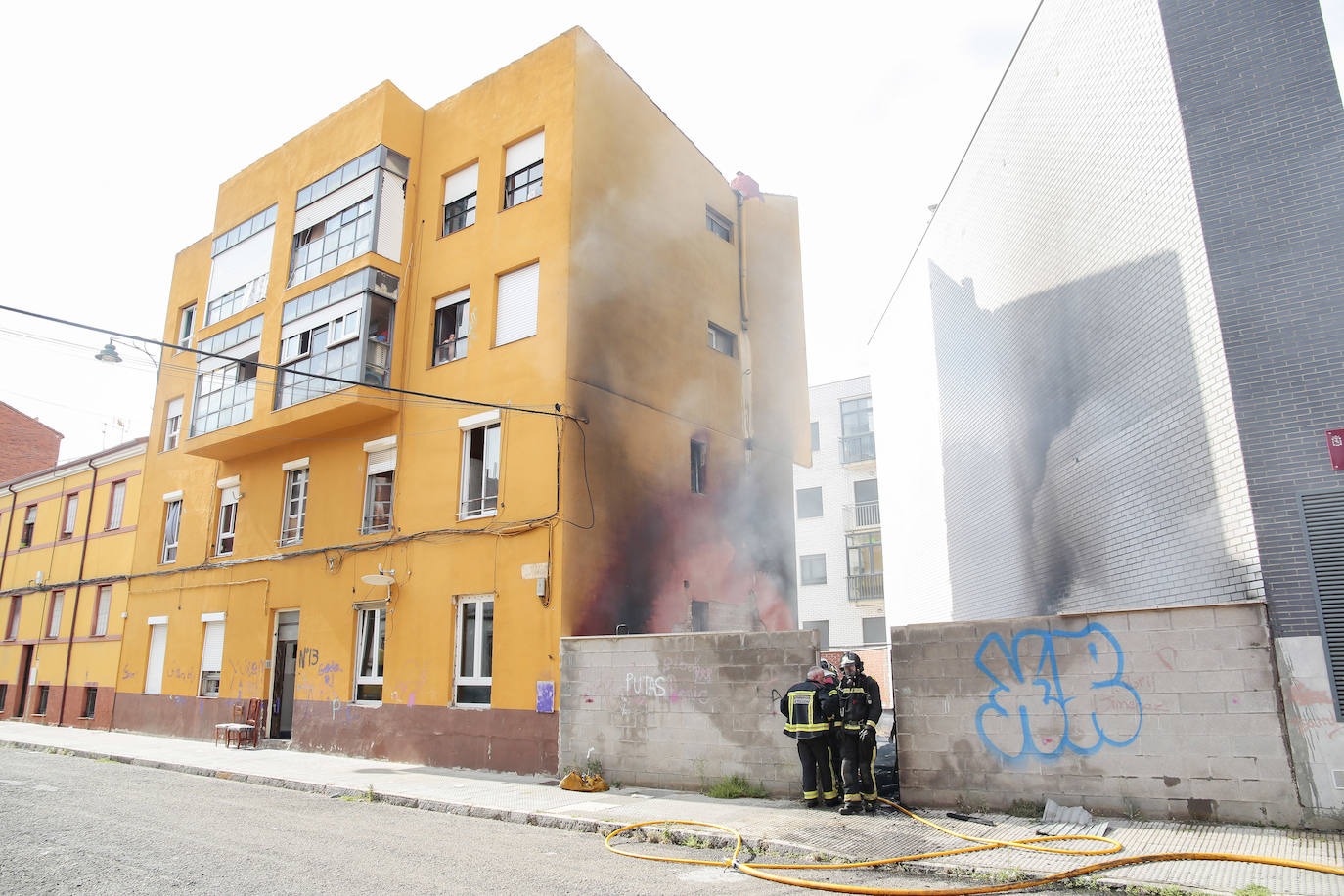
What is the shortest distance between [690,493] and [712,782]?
696 cm

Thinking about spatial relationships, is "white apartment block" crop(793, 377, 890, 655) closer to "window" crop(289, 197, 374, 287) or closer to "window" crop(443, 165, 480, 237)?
"window" crop(443, 165, 480, 237)

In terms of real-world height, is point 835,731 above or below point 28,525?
below

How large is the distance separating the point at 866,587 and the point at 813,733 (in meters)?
24.5

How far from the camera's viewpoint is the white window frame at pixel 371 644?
49.3 feet

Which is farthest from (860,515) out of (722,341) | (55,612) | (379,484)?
(55,612)

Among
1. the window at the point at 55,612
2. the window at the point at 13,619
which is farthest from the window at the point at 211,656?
the window at the point at 13,619

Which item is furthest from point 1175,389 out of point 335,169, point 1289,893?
point 335,169

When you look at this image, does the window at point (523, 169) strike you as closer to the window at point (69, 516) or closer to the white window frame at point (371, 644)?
the white window frame at point (371, 644)

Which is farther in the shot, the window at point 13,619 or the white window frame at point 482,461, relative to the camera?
the window at point 13,619

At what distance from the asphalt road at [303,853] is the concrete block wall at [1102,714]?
231 centimetres

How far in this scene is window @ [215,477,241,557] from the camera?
19234 mm

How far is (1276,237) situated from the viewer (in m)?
8.07

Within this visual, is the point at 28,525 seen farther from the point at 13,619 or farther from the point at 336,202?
the point at 336,202

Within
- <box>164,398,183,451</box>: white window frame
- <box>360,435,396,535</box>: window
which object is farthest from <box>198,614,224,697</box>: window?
<box>164,398,183,451</box>: white window frame
